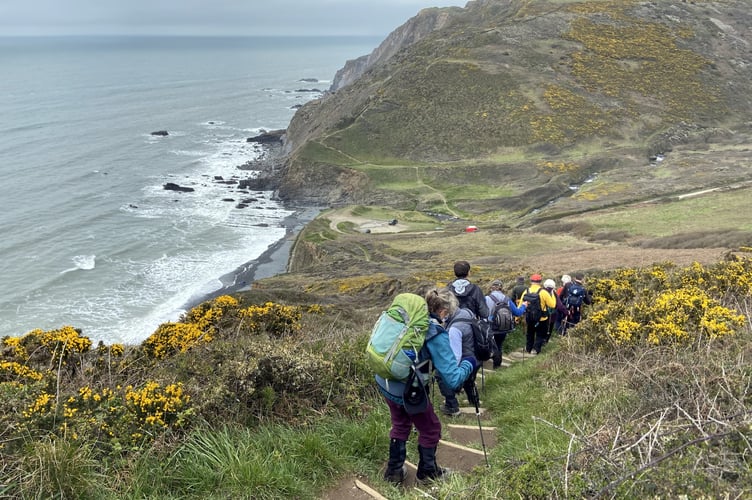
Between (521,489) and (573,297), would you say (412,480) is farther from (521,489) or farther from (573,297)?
(573,297)

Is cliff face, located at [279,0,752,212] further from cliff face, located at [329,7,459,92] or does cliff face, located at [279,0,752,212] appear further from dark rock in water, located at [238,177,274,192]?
cliff face, located at [329,7,459,92]

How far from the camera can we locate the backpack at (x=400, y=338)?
4.76m

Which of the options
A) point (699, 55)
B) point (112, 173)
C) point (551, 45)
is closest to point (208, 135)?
point (112, 173)

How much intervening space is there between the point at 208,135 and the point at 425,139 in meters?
47.3

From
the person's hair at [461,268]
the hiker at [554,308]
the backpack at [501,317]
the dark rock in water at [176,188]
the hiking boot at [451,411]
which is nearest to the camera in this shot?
the hiking boot at [451,411]

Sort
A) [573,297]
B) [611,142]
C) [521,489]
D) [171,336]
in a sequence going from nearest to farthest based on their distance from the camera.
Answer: [521,489] < [171,336] < [573,297] < [611,142]

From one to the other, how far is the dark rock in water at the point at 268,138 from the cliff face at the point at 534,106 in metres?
5.96

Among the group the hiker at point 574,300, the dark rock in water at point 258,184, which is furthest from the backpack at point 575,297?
the dark rock in water at point 258,184

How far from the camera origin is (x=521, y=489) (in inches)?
154

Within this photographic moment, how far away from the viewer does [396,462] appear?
5516 mm

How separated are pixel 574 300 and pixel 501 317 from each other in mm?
3217

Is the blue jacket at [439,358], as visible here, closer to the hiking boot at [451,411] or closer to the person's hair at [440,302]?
the person's hair at [440,302]

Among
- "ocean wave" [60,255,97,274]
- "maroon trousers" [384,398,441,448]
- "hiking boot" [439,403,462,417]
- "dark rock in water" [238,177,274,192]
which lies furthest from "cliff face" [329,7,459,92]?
"maroon trousers" [384,398,441,448]

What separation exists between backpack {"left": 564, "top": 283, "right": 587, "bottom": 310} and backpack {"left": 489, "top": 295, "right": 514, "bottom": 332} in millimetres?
2951
